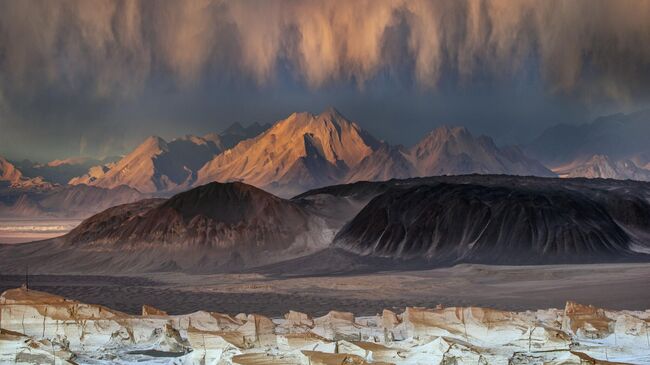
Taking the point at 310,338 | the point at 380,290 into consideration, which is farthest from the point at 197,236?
the point at 310,338

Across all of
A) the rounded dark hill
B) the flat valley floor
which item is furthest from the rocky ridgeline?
the rounded dark hill

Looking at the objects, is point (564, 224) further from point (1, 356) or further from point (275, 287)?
point (1, 356)

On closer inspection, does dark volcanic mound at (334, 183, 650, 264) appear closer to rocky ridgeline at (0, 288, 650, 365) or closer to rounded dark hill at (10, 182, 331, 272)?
rounded dark hill at (10, 182, 331, 272)

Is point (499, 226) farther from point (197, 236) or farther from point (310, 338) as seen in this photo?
point (310, 338)

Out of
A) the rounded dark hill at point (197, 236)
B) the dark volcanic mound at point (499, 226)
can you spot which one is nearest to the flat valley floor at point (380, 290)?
the dark volcanic mound at point (499, 226)

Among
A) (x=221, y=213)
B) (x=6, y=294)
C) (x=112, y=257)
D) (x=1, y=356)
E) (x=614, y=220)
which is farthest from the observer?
(x=221, y=213)

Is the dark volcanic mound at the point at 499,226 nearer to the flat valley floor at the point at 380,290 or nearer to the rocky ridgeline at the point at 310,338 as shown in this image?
the flat valley floor at the point at 380,290

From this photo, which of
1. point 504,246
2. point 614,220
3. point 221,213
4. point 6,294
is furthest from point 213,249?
point 6,294
